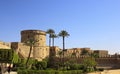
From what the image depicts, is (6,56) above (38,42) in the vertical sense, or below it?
below

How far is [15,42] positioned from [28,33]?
10.4 meters

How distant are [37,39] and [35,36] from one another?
103 centimetres


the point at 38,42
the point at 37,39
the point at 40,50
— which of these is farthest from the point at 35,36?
the point at 40,50

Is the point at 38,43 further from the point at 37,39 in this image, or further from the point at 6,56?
the point at 6,56

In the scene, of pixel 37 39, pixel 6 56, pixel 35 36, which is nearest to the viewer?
pixel 6 56

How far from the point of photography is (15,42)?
2399 inches

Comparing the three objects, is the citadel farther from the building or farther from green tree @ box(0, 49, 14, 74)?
green tree @ box(0, 49, 14, 74)

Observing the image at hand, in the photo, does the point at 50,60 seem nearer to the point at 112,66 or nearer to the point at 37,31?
the point at 37,31

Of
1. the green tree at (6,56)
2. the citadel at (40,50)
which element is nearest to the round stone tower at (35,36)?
the citadel at (40,50)

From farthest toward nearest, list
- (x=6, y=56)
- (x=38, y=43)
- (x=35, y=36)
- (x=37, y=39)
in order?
(x=38, y=43)
(x=37, y=39)
(x=35, y=36)
(x=6, y=56)

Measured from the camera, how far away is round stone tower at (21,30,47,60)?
69625 millimetres

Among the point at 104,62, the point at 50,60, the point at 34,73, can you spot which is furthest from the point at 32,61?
the point at 34,73

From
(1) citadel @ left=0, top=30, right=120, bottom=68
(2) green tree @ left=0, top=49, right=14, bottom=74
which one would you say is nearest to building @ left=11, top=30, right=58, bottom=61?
(1) citadel @ left=0, top=30, right=120, bottom=68

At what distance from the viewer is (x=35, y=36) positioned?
71000 millimetres
